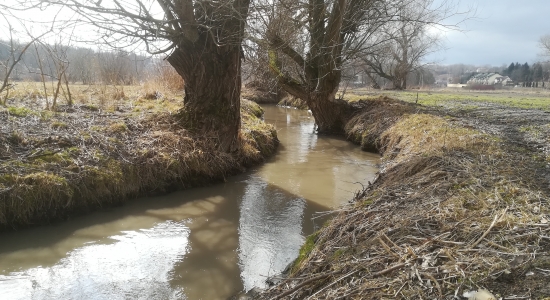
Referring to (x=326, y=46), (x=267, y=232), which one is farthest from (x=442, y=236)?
→ (x=326, y=46)

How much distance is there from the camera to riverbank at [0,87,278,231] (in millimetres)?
4738

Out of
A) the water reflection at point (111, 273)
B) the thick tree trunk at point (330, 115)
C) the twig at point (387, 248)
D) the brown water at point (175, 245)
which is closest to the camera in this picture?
the twig at point (387, 248)

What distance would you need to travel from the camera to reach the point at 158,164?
6090 millimetres

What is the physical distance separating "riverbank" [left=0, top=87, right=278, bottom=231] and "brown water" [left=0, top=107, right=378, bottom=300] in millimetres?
229

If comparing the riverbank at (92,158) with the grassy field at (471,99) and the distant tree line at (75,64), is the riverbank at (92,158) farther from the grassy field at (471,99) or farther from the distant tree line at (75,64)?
the grassy field at (471,99)

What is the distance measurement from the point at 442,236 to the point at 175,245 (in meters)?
3.03

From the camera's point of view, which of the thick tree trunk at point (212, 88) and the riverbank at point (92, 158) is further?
the thick tree trunk at point (212, 88)

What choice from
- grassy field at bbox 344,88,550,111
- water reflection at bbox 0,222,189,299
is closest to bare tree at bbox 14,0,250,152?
water reflection at bbox 0,222,189,299

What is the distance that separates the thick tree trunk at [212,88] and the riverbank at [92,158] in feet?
1.00

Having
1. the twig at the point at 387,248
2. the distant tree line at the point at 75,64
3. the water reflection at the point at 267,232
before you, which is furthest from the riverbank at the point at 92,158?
the twig at the point at 387,248

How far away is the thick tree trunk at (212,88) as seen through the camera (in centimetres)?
705

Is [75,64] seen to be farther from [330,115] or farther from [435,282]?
[435,282]

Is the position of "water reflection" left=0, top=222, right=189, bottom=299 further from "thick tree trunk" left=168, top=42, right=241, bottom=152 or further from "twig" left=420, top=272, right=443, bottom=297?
"thick tree trunk" left=168, top=42, right=241, bottom=152

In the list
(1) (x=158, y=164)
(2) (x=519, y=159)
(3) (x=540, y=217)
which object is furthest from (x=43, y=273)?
(2) (x=519, y=159)
